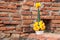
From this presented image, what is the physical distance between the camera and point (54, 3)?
6.79ft

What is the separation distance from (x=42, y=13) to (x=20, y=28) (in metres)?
0.33

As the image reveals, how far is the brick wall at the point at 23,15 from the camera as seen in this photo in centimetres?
206

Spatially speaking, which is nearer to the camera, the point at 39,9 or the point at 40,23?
the point at 40,23

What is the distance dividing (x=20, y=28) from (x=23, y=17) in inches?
5.7

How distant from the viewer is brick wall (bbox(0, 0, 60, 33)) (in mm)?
2063

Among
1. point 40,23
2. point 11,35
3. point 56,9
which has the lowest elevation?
point 11,35

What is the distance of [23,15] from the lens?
2.08 m

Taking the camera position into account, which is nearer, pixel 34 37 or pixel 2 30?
pixel 34 37

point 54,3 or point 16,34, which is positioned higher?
point 54,3

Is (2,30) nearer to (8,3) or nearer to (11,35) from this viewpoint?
(11,35)

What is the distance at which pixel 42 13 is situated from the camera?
2.07 meters

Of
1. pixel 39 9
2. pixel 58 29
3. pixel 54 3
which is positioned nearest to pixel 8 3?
pixel 39 9

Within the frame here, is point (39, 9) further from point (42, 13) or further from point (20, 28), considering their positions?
point (20, 28)

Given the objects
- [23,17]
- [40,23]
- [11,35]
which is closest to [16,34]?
[11,35]
